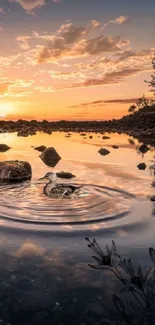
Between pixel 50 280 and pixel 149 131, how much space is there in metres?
41.3

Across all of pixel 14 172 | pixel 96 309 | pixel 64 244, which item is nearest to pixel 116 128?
pixel 14 172

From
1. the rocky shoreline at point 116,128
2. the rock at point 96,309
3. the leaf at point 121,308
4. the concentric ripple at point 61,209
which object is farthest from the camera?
the rocky shoreline at point 116,128

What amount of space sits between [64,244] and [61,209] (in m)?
2.35

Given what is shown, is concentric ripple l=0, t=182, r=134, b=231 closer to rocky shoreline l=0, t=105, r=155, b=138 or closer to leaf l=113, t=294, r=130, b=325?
leaf l=113, t=294, r=130, b=325

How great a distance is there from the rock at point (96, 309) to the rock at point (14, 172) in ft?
28.2

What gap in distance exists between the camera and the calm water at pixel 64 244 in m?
4.09

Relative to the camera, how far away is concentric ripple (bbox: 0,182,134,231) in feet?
23.5

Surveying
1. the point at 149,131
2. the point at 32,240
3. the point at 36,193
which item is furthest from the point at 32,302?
the point at 149,131

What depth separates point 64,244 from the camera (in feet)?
19.9

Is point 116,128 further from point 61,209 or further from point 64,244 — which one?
point 64,244

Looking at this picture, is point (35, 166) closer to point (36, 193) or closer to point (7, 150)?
point (36, 193)

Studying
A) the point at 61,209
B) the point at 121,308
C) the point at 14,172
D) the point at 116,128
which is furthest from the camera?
the point at 116,128

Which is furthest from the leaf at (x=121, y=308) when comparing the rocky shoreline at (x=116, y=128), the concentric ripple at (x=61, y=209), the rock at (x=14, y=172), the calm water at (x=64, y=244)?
the rocky shoreline at (x=116, y=128)

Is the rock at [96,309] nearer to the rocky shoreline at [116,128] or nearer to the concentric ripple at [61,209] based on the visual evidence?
the concentric ripple at [61,209]
